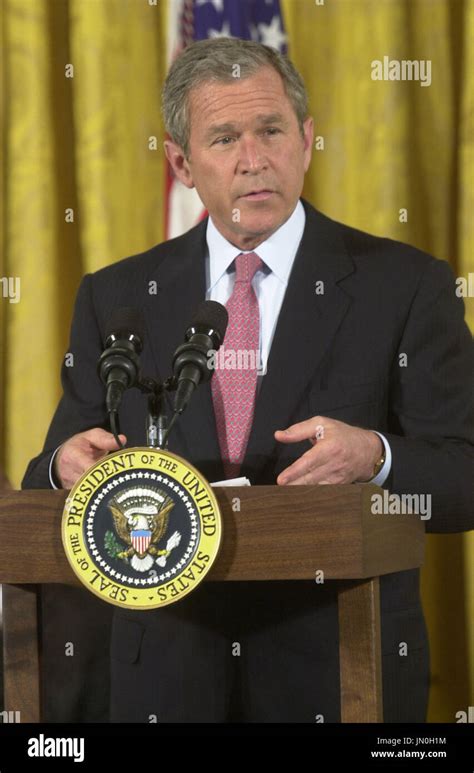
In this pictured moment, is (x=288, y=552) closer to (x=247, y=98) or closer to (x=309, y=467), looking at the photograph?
(x=309, y=467)

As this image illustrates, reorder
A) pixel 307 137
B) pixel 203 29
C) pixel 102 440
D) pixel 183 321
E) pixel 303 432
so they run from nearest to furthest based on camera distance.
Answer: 1. pixel 303 432
2. pixel 102 440
3. pixel 183 321
4. pixel 307 137
5. pixel 203 29

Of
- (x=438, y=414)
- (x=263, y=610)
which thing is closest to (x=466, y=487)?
(x=438, y=414)

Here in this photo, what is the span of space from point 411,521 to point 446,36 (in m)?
1.51

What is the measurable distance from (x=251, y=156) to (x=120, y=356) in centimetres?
66

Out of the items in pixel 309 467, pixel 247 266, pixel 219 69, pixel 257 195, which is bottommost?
pixel 309 467

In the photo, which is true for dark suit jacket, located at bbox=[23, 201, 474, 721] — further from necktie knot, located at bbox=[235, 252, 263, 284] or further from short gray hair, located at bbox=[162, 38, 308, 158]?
short gray hair, located at bbox=[162, 38, 308, 158]

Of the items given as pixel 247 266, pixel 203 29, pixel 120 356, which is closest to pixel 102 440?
pixel 120 356

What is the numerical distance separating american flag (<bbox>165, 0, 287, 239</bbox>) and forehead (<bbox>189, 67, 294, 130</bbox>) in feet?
2.24

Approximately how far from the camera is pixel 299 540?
1366 millimetres

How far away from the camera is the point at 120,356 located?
145cm

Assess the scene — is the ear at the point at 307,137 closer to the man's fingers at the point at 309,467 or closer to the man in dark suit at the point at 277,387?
the man in dark suit at the point at 277,387
